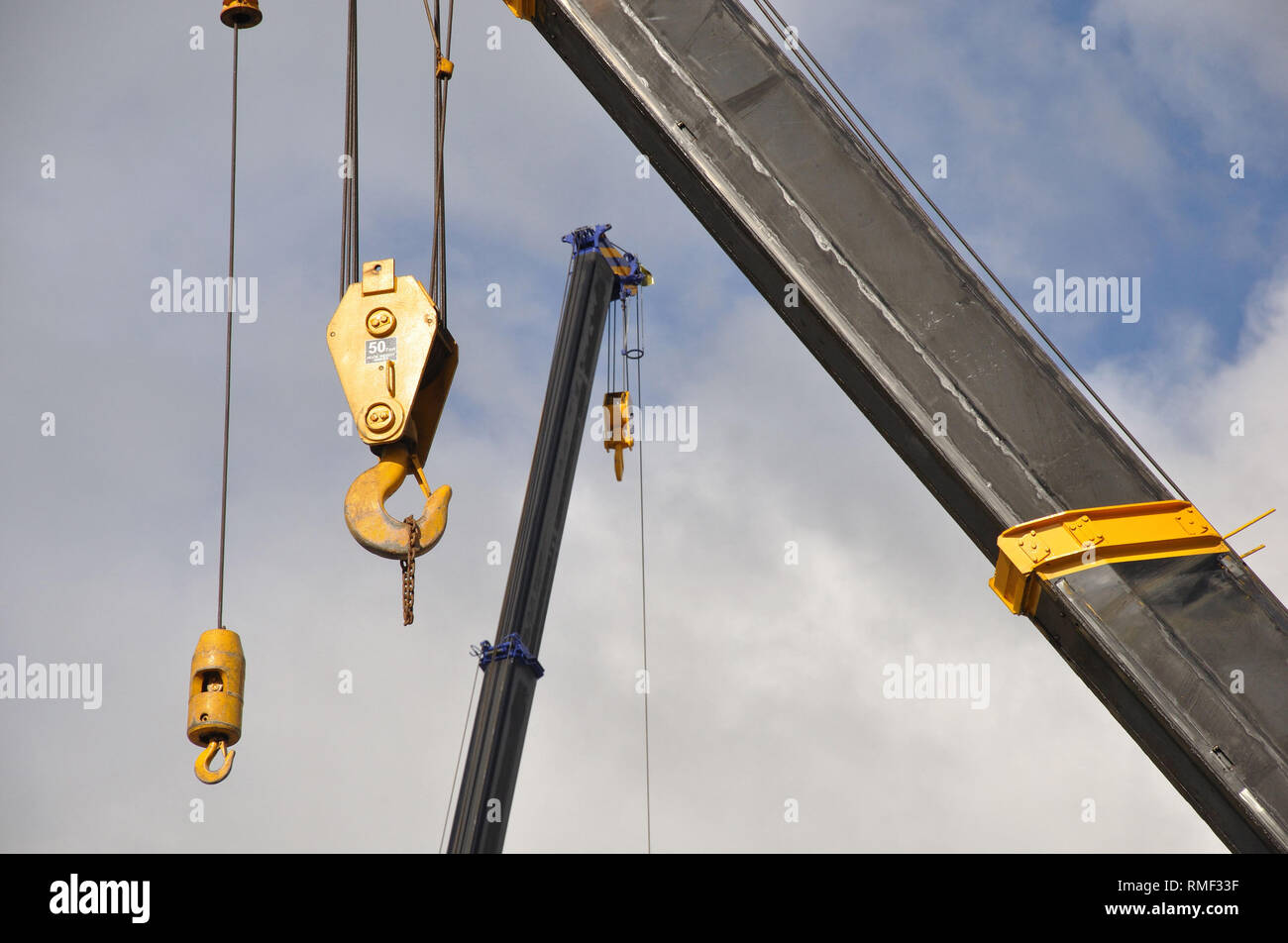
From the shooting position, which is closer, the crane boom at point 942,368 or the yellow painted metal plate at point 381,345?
the crane boom at point 942,368

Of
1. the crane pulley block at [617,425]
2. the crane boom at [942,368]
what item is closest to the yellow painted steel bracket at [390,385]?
the crane boom at [942,368]

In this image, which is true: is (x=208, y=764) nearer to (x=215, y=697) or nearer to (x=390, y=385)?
(x=215, y=697)

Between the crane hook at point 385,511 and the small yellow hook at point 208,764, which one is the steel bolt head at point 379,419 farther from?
the small yellow hook at point 208,764

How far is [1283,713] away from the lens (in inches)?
179

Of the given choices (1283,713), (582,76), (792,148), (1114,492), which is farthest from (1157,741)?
(582,76)

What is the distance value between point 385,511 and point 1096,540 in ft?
8.82

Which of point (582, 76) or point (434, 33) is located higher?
point (434, 33)

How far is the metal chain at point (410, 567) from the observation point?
5.78m

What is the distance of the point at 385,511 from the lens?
586 cm

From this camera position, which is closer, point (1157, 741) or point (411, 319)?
point (1157, 741)

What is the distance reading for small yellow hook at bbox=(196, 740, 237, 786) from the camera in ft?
18.1

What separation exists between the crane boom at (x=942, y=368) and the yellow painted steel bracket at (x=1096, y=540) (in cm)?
4
